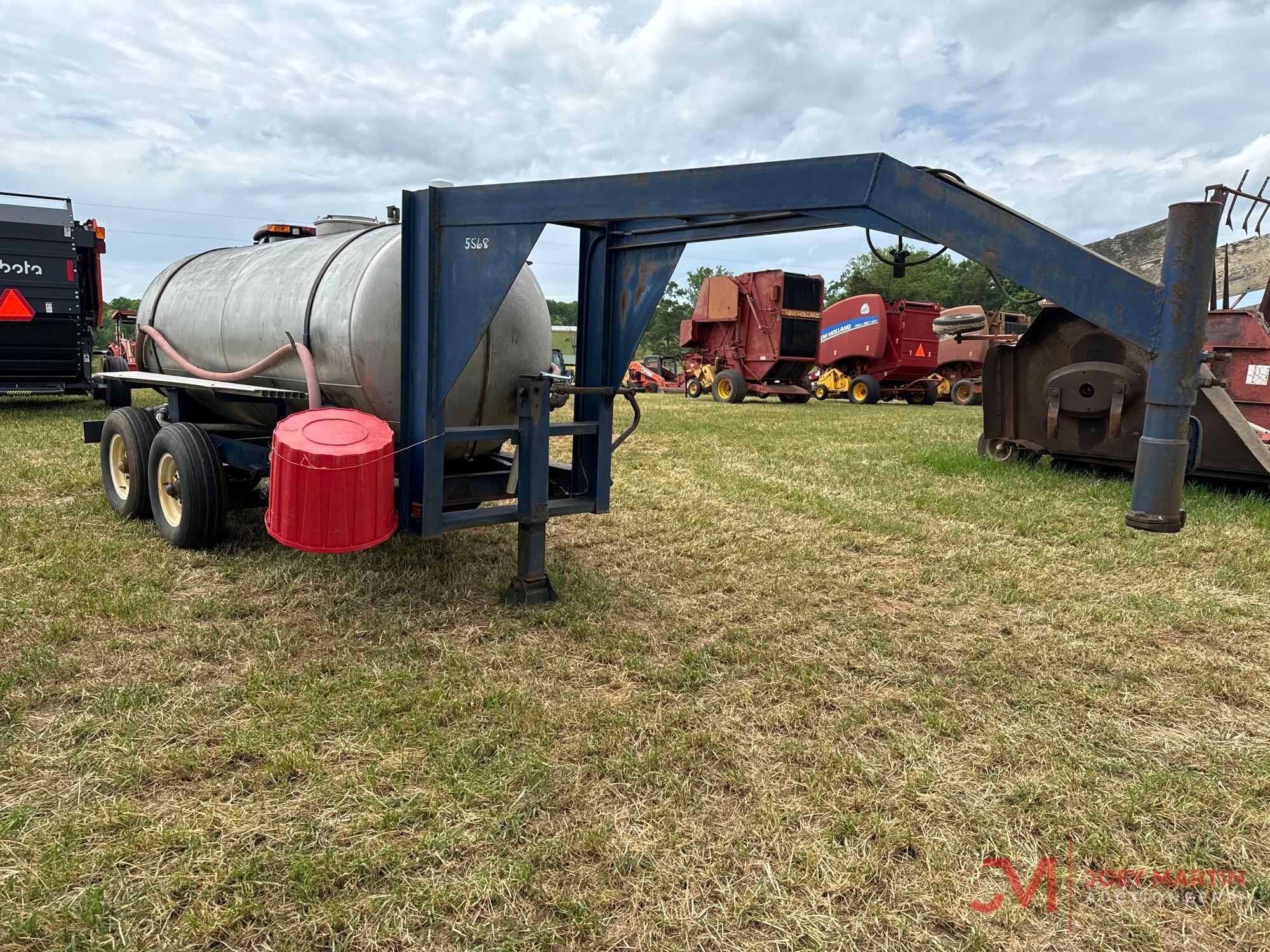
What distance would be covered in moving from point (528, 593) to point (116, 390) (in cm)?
992

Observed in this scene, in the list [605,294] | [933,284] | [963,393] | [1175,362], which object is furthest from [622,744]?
[933,284]

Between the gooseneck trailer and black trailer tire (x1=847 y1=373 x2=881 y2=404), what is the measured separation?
50.1ft

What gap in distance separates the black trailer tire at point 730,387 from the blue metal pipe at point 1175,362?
613 inches

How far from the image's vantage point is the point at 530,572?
4023mm

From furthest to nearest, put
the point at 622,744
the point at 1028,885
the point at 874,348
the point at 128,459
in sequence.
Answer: the point at 874,348 → the point at 128,459 → the point at 622,744 → the point at 1028,885

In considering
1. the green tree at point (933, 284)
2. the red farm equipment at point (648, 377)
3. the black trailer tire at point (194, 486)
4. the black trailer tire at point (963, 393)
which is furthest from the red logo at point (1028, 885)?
the green tree at point (933, 284)

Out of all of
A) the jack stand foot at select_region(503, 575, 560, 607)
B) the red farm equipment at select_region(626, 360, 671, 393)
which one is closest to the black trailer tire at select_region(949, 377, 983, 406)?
the red farm equipment at select_region(626, 360, 671, 393)

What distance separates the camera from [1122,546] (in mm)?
5359

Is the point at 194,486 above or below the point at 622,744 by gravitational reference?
above

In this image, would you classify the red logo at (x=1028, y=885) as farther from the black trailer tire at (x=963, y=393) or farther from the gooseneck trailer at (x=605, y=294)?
the black trailer tire at (x=963, y=393)

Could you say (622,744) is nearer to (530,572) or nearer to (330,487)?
(530,572)

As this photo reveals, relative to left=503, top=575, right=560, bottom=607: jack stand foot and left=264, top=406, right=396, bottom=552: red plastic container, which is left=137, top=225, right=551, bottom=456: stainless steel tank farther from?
left=503, top=575, right=560, bottom=607: jack stand foot

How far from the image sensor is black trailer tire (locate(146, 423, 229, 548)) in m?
4.54

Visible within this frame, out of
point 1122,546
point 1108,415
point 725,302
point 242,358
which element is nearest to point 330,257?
point 242,358
